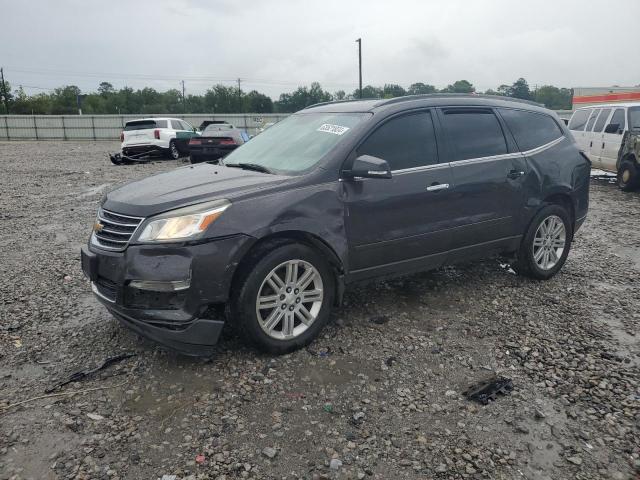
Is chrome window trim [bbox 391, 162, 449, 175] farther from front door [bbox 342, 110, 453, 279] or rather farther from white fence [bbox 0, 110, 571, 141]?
white fence [bbox 0, 110, 571, 141]

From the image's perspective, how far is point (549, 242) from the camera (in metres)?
5.18

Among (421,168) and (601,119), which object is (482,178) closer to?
(421,168)

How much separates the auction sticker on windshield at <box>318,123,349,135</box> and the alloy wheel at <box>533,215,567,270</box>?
2331mm

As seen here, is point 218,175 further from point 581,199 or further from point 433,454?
point 581,199

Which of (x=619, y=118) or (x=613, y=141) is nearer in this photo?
(x=613, y=141)

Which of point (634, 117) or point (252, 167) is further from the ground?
point (634, 117)

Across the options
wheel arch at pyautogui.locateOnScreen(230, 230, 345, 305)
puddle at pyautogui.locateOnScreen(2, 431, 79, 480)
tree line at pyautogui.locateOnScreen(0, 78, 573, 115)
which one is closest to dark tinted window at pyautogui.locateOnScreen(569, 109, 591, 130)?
wheel arch at pyautogui.locateOnScreen(230, 230, 345, 305)

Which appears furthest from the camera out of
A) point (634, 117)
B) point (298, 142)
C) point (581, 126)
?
point (581, 126)

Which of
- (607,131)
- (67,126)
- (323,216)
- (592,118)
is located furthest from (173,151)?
(67,126)

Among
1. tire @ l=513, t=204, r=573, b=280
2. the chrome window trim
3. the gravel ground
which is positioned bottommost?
the gravel ground

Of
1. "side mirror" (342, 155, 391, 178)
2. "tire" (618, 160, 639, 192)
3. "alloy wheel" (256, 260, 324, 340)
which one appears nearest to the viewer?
"alloy wheel" (256, 260, 324, 340)

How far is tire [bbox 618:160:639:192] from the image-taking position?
1108 cm

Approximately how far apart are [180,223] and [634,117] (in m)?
12.3

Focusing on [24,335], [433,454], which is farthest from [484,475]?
[24,335]
